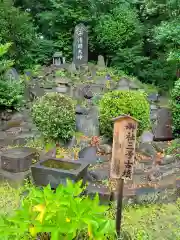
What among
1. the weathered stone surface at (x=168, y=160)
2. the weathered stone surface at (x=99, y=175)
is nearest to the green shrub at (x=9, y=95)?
the weathered stone surface at (x=99, y=175)

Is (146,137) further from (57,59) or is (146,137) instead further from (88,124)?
(57,59)

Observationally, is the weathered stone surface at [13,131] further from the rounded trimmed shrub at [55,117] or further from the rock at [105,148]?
the rock at [105,148]

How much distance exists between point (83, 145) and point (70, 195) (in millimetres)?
3851

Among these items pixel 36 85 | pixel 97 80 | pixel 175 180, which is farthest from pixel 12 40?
pixel 175 180

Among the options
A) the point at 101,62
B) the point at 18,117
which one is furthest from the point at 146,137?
the point at 101,62

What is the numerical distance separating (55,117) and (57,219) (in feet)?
12.5

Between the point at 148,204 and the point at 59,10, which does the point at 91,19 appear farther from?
the point at 148,204

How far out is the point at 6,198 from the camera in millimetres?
5477

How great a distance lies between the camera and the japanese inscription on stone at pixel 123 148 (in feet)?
13.5

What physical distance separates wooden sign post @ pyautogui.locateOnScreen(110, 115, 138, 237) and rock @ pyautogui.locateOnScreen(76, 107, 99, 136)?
329 centimetres

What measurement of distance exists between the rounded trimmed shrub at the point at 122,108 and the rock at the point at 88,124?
1.94 ft

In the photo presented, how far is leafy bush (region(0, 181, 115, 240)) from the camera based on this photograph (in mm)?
2963

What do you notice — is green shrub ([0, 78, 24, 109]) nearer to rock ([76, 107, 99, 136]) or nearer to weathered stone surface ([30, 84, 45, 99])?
weathered stone surface ([30, 84, 45, 99])

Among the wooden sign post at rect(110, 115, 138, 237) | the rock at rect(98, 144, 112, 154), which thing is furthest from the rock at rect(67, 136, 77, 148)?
the wooden sign post at rect(110, 115, 138, 237)
